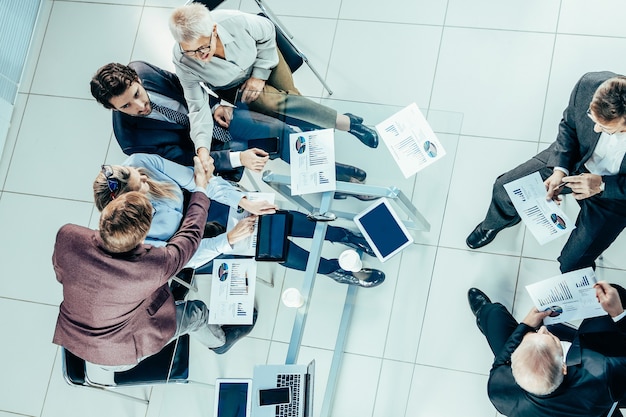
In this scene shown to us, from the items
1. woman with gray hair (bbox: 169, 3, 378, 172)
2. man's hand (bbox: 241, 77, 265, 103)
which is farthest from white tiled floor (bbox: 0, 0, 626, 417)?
man's hand (bbox: 241, 77, 265, 103)

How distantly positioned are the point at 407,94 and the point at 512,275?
128cm

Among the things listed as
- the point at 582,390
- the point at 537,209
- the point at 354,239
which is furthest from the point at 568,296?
the point at 354,239

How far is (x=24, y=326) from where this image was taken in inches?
155

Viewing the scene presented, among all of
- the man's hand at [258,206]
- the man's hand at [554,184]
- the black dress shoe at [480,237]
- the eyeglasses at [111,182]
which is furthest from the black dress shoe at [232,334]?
the man's hand at [554,184]

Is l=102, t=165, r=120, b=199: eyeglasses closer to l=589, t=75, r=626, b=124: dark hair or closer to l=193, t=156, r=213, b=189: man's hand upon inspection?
l=193, t=156, r=213, b=189: man's hand

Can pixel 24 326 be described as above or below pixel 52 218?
below

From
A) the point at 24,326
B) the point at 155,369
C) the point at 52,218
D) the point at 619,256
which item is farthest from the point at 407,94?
the point at 24,326

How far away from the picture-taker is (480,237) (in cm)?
336

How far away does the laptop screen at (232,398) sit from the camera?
2.61 meters

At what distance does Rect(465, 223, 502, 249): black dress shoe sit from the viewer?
3.32 metres

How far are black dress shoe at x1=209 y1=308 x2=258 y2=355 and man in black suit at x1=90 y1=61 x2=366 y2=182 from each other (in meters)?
0.78

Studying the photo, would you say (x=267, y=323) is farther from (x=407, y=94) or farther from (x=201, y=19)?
(x=407, y=94)

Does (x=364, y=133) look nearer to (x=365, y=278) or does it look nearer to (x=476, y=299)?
(x=365, y=278)

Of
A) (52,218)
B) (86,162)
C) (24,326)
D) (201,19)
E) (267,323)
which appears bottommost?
(24,326)
